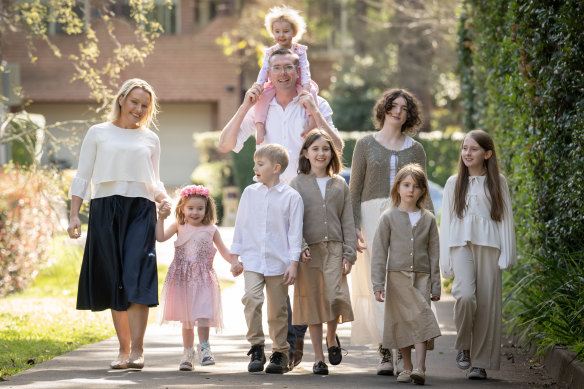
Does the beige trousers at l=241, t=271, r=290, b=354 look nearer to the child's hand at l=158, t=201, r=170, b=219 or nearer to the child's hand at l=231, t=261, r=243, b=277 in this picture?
the child's hand at l=231, t=261, r=243, b=277

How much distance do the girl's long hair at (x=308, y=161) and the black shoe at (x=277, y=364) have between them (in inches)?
50.6

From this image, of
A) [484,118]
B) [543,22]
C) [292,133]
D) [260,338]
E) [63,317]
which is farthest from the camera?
[484,118]

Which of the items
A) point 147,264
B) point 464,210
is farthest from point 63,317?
point 464,210

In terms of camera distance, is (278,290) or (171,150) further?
(171,150)

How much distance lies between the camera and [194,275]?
7789 millimetres

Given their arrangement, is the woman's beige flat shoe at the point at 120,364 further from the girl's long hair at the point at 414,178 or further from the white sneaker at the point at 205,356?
the girl's long hair at the point at 414,178

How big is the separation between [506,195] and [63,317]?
5.48 m

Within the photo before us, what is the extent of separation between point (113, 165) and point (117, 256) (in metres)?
0.63

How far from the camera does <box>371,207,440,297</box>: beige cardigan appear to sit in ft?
23.6

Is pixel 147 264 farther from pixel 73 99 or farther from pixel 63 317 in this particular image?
pixel 73 99

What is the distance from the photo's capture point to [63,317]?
11242 millimetres

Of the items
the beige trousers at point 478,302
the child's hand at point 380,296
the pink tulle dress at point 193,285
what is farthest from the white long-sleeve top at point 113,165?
the beige trousers at point 478,302

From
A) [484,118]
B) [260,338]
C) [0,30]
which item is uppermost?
[0,30]

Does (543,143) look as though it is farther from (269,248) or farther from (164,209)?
(164,209)
